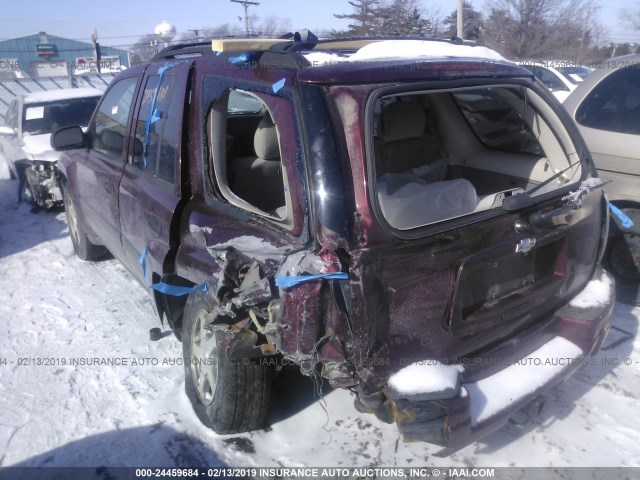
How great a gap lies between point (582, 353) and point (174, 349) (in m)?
2.66

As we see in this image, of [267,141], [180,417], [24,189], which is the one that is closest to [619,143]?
[267,141]

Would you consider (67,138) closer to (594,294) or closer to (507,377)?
(507,377)

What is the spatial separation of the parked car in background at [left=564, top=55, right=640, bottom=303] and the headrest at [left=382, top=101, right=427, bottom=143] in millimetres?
1719

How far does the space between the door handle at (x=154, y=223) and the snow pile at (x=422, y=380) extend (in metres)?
1.68

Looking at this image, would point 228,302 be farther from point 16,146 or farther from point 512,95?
point 16,146

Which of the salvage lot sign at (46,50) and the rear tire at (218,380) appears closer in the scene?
the rear tire at (218,380)

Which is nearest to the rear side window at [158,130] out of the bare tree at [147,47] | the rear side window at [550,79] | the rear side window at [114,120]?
the rear side window at [114,120]

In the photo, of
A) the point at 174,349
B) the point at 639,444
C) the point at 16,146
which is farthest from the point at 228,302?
the point at 16,146

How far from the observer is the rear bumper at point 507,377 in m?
2.12

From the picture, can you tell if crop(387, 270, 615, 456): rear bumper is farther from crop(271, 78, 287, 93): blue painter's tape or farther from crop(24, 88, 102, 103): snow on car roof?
crop(24, 88, 102, 103): snow on car roof

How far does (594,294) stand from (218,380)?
2.06 metres

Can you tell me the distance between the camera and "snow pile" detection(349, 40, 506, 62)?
7.86 feet

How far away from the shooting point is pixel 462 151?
3.66 meters

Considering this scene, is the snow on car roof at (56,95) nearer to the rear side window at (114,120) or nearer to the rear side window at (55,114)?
the rear side window at (55,114)
